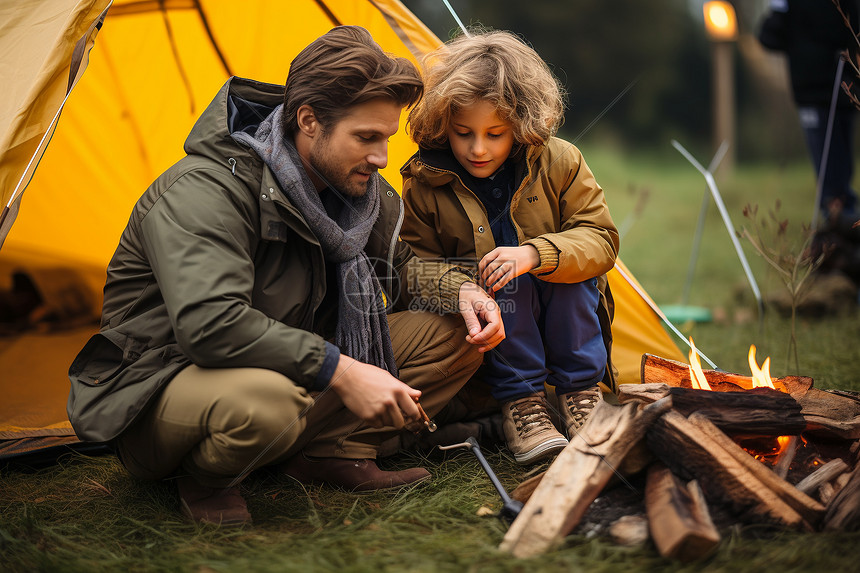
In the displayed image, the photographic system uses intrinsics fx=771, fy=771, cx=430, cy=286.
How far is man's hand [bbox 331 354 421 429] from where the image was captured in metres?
1.82

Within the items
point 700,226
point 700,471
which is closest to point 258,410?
point 700,471

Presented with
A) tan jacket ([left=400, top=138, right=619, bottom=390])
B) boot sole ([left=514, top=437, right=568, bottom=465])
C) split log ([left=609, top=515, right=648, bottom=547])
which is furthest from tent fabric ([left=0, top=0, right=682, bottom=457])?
split log ([left=609, top=515, right=648, bottom=547])

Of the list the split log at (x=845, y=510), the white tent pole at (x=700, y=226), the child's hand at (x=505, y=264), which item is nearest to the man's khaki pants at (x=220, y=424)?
the child's hand at (x=505, y=264)

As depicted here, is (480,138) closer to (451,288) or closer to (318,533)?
(451,288)

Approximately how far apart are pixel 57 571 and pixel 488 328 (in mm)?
1212

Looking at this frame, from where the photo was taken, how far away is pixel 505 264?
2.19 m

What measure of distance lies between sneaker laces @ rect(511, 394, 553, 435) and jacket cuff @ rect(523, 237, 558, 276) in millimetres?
419

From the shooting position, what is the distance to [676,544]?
1582mm

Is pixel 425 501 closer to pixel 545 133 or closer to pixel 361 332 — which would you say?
pixel 361 332

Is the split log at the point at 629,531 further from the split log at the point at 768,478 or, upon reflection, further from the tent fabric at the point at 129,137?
the tent fabric at the point at 129,137

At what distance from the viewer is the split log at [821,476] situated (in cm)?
189

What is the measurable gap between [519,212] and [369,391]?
924 millimetres

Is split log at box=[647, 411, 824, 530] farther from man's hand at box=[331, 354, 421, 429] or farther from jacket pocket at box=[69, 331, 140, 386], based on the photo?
jacket pocket at box=[69, 331, 140, 386]

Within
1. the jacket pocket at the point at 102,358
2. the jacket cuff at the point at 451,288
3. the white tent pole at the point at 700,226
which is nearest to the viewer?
the jacket pocket at the point at 102,358
